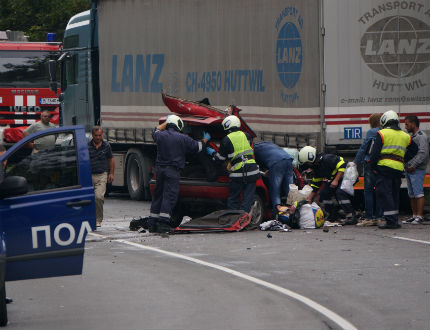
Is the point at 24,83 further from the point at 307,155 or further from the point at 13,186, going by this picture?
the point at 13,186

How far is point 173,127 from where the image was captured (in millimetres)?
15070

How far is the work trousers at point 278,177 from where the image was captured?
1548cm

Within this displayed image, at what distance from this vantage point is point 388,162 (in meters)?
15.1

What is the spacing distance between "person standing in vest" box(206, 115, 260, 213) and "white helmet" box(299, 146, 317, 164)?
0.75 metres

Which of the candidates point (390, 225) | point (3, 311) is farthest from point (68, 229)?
point (390, 225)

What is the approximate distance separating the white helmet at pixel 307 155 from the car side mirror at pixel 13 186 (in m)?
7.73

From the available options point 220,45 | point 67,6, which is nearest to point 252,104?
point 220,45

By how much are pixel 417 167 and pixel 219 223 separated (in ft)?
10.8

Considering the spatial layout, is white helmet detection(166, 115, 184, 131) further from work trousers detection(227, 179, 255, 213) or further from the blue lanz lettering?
the blue lanz lettering

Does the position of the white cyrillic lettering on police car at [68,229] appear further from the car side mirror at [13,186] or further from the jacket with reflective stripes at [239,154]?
the jacket with reflective stripes at [239,154]

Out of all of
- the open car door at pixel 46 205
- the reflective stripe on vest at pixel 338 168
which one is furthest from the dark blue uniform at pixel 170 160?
the open car door at pixel 46 205

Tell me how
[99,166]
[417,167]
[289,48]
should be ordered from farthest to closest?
[289,48] → [99,166] → [417,167]

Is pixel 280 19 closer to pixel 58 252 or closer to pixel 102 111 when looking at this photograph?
pixel 102 111

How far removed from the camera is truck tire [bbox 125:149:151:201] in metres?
21.3
